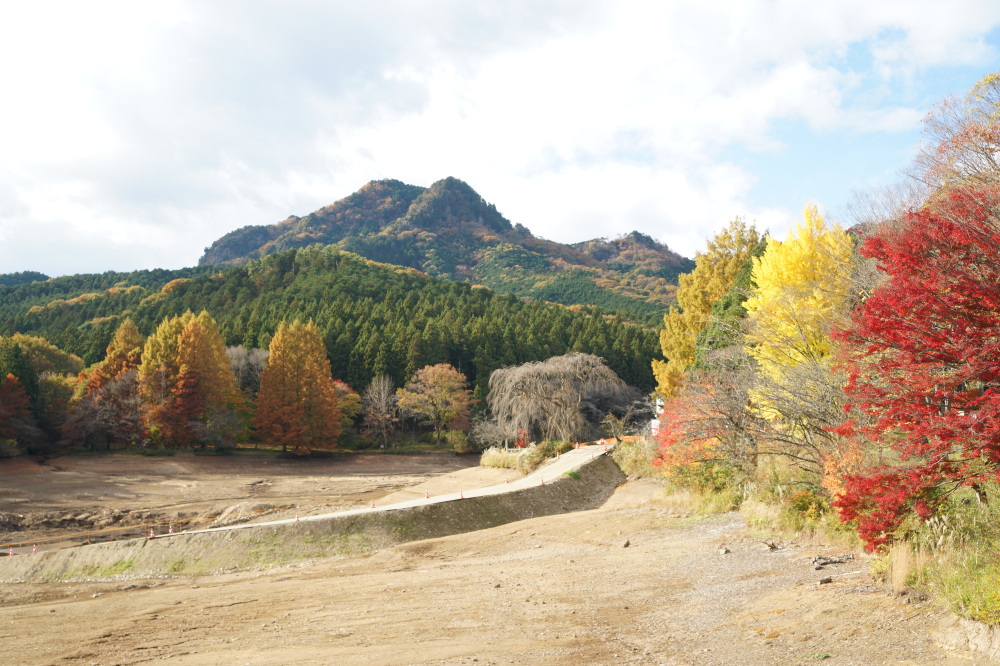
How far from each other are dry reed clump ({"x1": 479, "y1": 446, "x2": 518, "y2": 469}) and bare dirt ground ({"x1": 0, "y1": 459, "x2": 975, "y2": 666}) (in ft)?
46.0

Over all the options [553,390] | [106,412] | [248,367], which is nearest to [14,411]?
[106,412]

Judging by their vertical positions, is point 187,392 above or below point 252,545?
above

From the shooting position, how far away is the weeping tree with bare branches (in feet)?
95.7

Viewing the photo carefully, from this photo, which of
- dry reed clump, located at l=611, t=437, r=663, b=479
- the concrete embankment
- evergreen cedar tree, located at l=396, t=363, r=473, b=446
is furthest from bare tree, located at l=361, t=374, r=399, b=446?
the concrete embankment

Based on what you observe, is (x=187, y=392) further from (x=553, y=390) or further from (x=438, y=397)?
(x=553, y=390)

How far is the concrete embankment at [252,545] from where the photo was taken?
1689 centimetres

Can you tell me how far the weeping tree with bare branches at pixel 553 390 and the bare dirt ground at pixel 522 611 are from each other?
13.6m

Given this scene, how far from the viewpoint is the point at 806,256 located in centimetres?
2033

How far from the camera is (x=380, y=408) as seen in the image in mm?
47812

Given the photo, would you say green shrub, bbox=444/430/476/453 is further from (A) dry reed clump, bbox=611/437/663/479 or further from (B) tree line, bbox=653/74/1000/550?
(B) tree line, bbox=653/74/1000/550

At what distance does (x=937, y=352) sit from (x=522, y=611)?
6.81 m

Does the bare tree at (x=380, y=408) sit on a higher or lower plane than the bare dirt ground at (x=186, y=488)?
higher

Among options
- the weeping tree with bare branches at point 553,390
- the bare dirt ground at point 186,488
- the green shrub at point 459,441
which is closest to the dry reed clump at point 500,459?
the weeping tree with bare branches at point 553,390

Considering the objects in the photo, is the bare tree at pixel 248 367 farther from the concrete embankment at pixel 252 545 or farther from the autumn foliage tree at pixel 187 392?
the concrete embankment at pixel 252 545
